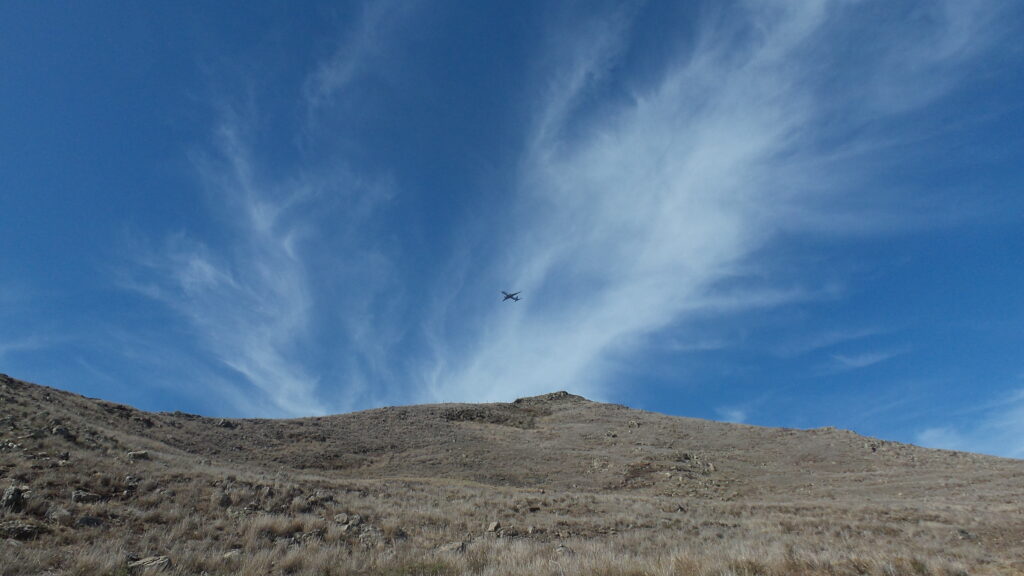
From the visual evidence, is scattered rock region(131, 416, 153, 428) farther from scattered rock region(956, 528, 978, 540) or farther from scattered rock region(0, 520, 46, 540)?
scattered rock region(956, 528, 978, 540)

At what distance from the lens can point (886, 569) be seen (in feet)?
21.1

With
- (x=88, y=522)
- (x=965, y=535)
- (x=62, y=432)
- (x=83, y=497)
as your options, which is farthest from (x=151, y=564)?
(x=965, y=535)

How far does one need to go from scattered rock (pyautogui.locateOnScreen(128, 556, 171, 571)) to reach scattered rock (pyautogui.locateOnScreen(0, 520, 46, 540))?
2.66 m

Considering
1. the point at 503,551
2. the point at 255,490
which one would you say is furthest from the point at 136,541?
the point at 503,551

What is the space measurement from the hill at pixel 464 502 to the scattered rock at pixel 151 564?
32mm

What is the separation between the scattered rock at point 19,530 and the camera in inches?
323

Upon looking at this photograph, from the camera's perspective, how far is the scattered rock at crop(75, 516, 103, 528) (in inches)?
370

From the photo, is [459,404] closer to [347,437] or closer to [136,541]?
[347,437]

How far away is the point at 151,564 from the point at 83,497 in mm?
5544

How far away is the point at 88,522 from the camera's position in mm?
9578

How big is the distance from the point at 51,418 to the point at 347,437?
90.5ft

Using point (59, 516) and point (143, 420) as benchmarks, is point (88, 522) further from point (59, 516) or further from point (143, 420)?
point (143, 420)

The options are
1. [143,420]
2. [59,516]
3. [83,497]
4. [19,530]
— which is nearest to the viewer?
[19,530]

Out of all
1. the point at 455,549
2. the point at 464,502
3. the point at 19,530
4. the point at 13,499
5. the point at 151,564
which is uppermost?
the point at 464,502
